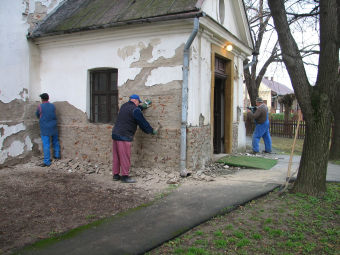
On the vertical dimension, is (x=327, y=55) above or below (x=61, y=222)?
above

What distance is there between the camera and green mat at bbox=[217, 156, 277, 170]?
747 centimetres

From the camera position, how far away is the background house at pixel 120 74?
21.2 feet

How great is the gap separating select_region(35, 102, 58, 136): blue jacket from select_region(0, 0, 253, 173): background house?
41cm

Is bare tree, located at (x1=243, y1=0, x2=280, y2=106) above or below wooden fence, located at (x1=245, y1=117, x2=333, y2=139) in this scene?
above

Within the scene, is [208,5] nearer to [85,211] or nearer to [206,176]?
[206,176]

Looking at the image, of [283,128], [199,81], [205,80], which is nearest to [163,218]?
[199,81]

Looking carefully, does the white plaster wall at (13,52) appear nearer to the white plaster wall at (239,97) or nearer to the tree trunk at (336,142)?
the white plaster wall at (239,97)

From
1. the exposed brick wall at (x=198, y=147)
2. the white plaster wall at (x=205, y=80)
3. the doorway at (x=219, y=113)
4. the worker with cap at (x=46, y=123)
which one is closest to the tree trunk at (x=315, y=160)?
the exposed brick wall at (x=198, y=147)

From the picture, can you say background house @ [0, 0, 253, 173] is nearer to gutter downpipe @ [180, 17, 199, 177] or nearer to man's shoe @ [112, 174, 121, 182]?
gutter downpipe @ [180, 17, 199, 177]

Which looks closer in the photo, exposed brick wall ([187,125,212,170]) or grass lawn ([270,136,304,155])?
exposed brick wall ([187,125,212,170])

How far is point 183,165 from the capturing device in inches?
247

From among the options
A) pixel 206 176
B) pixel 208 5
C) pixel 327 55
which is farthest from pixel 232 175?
pixel 208 5

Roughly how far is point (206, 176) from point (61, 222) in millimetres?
3201

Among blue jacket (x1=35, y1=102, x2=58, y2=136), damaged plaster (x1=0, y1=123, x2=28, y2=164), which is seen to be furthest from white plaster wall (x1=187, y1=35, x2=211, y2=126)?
damaged plaster (x1=0, y1=123, x2=28, y2=164)
